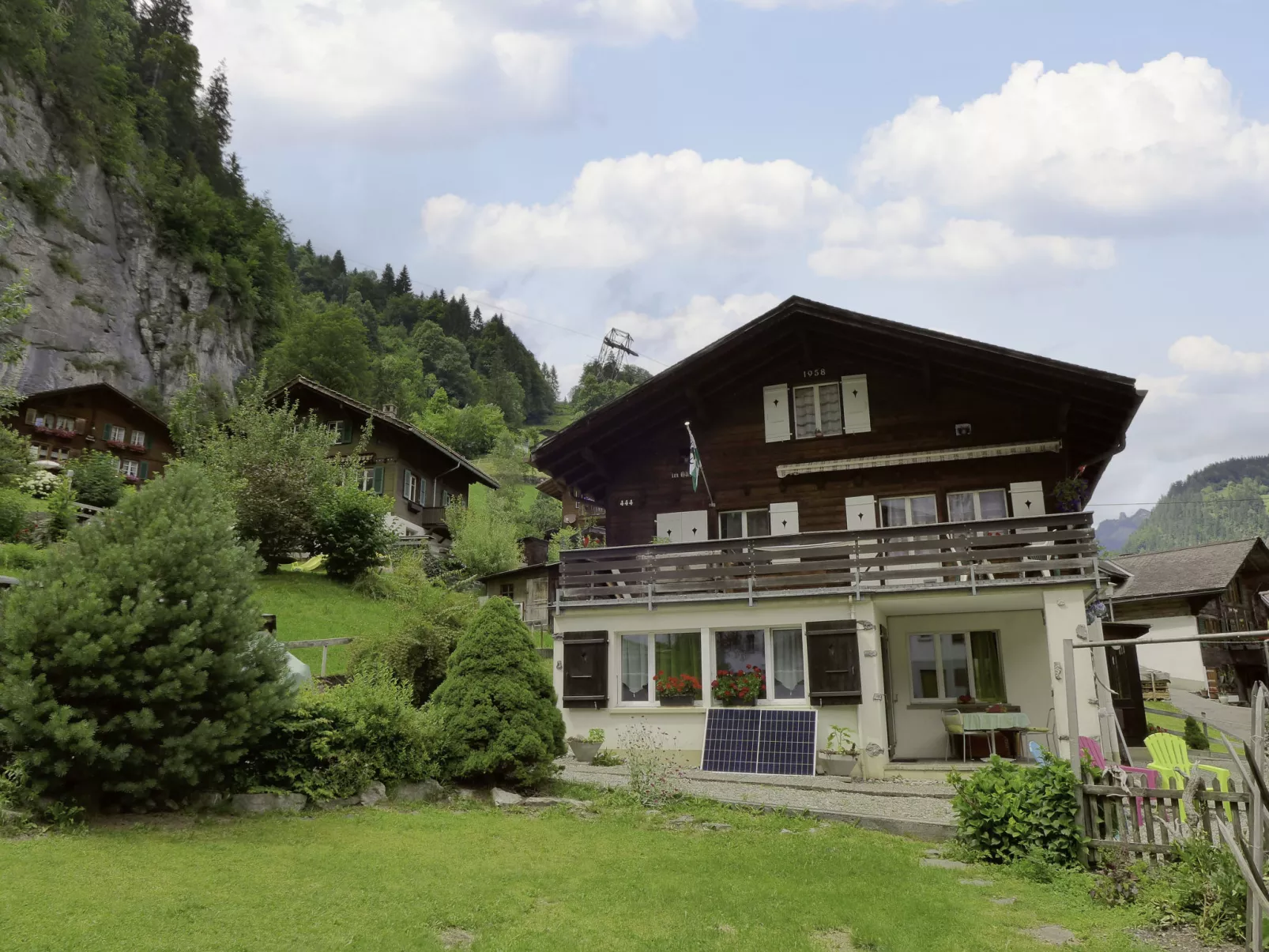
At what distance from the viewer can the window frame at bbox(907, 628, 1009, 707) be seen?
18.1m

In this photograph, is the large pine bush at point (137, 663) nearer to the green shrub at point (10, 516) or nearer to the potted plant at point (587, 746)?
the potted plant at point (587, 746)

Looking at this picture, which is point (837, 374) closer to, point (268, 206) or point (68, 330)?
point (68, 330)

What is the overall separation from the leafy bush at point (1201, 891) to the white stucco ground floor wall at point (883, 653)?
295 inches

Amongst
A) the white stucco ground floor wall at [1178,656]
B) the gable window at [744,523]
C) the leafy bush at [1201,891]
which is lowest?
the leafy bush at [1201,891]

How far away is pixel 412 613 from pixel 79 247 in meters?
42.3

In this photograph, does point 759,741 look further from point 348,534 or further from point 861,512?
point 348,534

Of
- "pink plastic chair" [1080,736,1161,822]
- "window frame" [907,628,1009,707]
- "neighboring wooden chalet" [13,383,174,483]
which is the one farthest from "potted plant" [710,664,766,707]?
"neighboring wooden chalet" [13,383,174,483]

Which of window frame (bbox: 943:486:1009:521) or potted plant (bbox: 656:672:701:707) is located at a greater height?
window frame (bbox: 943:486:1009:521)

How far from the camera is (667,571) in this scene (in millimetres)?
17969

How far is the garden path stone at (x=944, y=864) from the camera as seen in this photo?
30.9ft

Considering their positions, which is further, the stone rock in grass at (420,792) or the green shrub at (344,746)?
the stone rock in grass at (420,792)

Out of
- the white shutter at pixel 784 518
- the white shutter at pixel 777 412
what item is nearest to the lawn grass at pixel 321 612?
the white shutter at pixel 784 518

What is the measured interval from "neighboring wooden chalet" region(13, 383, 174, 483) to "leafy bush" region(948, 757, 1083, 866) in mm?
37469

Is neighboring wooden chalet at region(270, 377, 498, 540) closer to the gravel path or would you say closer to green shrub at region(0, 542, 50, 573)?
green shrub at region(0, 542, 50, 573)
